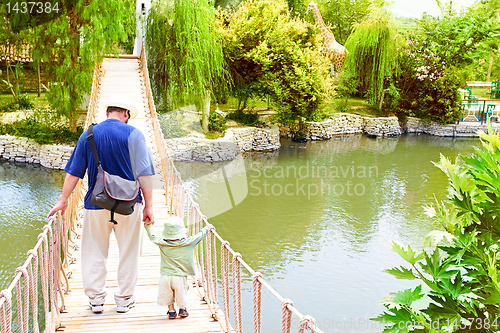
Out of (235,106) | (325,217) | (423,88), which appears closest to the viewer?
(325,217)

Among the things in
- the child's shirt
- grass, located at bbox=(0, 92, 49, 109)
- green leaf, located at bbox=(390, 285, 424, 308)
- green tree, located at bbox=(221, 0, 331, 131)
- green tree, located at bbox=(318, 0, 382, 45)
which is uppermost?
green tree, located at bbox=(318, 0, 382, 45)

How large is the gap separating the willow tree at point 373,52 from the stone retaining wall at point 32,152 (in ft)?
34.4

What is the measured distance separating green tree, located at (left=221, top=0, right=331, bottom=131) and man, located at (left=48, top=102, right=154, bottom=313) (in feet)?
34.9

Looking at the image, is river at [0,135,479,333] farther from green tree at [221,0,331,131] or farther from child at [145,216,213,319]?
child at [145,216,213,319]

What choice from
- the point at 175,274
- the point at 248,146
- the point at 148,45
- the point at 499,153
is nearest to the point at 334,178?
the point at 248,146

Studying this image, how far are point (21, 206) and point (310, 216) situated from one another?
5.28m

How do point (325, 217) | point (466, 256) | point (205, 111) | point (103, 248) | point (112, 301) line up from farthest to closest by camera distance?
point (205, 111) → point (325, 217) → point (112, 301) → point (103, 248) → point (466, 256)

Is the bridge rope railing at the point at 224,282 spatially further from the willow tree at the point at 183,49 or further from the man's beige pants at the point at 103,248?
the willow tree at the point at 183,49

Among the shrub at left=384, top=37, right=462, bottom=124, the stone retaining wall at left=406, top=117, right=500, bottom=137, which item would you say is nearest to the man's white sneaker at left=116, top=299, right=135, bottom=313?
the shrub at left=384, top=37, right=462, bottom=124

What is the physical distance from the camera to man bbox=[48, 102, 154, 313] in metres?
2.75

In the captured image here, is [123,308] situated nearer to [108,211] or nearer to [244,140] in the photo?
[108,211]

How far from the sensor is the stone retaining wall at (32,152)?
1103 cm

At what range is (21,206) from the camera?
852cm

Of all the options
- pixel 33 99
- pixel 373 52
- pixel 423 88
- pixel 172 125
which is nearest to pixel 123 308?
pixel 172 125
